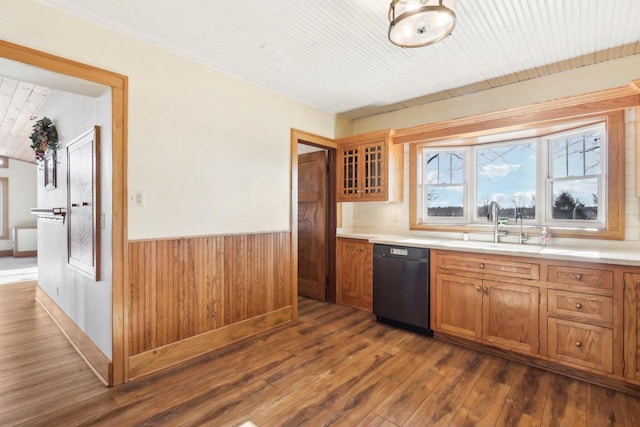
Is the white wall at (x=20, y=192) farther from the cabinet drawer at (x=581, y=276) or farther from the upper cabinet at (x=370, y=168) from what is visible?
the cabinet drawer at (x=581, y=276)

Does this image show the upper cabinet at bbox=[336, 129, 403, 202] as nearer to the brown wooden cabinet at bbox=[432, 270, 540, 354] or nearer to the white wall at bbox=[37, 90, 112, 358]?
the brown wooden cabinet at bbox=[432, 270, 540, 354]

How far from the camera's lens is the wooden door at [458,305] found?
2762mm

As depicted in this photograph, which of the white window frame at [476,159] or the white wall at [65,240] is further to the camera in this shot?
the white window frame at [476,159]

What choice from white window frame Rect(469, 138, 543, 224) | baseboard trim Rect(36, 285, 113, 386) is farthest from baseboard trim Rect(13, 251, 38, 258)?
white window frame Rect(469, 138, 543, 224)

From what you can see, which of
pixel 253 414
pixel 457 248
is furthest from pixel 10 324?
pixel 457 248

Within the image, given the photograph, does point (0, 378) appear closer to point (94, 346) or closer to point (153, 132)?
point (94, 346)

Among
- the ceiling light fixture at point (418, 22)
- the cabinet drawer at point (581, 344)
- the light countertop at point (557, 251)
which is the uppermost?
the ceiling light fixture at point (418, 22)

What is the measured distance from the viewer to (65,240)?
3172 millimetres

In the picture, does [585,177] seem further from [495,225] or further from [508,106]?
[508,106]

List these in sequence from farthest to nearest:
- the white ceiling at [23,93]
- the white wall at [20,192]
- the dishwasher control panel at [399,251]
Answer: the white wall at [20,192] → the dishwasher control panel at [399,251] → the white ceiling at [23,93]

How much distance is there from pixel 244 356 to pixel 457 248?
2.18 metres

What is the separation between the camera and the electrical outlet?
228cm

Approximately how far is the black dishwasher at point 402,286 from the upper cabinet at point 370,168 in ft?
2.50

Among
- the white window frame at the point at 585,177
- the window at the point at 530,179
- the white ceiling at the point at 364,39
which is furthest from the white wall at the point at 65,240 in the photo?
the white window frame at the point at 585,177
